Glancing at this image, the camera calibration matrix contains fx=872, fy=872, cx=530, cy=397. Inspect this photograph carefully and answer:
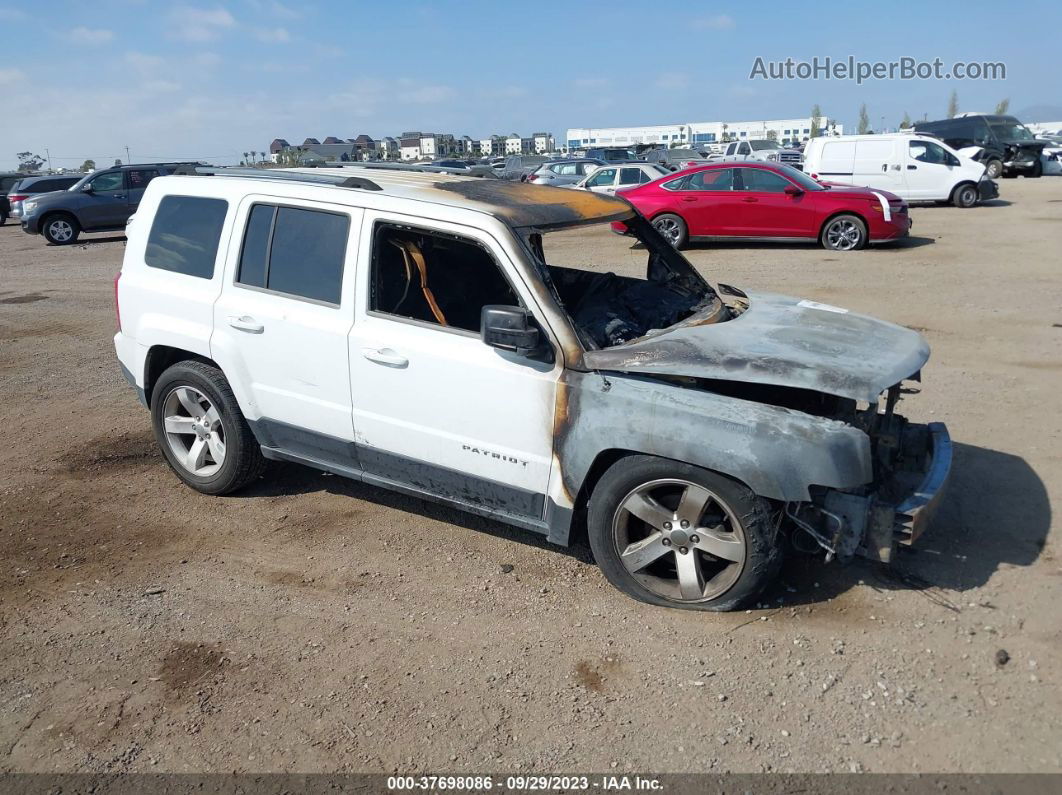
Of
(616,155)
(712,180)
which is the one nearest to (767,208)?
(712,180)

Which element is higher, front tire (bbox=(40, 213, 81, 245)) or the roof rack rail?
the roof rack rail

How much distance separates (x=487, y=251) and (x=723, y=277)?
30.8 feet

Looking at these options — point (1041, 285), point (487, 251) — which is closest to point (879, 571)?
point (487, 251)

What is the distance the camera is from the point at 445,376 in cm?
423

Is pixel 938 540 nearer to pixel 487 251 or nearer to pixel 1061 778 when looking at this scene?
pixel 1061 778

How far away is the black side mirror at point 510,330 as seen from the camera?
388cm

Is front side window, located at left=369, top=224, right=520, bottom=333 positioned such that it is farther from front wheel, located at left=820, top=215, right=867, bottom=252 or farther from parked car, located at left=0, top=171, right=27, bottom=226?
parked car, located at left=0, top=171, right=27, bottom=226

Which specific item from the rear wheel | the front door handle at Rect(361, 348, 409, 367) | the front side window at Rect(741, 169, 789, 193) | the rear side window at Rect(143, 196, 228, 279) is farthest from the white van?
the front door handle at Rect(361, 348, 409, 367)

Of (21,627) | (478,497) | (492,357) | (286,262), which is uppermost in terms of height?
(286,262)

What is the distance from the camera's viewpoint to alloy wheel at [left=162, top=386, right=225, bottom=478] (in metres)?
5.24

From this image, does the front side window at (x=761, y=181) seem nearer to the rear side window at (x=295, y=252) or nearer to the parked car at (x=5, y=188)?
the rear side window at (x=295, y=252)

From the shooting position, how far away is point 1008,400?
22.0 ft

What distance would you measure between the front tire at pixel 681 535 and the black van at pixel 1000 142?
99.1ft

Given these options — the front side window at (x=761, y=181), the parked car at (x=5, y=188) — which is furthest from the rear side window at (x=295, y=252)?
the parked car at (x=5, y=188)
